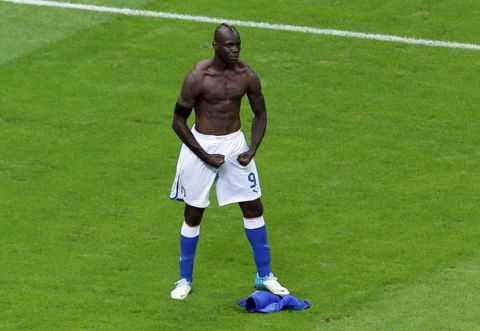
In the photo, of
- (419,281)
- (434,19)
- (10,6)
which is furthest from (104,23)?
(419,281)

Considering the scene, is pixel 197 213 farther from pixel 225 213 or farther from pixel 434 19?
pixel 434 19

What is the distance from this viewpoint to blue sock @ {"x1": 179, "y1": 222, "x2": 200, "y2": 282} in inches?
605

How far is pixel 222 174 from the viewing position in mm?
15188

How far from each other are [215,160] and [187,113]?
546 millimetres

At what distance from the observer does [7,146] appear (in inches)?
759

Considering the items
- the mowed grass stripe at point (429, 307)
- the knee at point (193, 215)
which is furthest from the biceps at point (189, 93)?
the mowed grass stripe at point (429, 307)

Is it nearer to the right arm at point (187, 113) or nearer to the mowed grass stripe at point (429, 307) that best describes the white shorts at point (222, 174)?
the right arm at point (187, 113)

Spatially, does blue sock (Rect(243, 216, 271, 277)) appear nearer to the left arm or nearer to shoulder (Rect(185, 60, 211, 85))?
the left arm

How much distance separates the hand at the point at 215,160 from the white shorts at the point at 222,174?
0.29 feet

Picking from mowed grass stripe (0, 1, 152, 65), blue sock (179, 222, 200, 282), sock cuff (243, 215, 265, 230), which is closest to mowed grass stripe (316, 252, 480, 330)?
sock cuff (243, 215, 265, 230)

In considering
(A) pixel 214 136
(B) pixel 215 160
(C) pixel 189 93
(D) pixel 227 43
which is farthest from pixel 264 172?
(D) pixel 227 43

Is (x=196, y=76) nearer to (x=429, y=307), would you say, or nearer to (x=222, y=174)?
(x=222, y=174)

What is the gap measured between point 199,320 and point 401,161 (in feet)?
16.8

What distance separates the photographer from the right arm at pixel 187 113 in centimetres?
1495
